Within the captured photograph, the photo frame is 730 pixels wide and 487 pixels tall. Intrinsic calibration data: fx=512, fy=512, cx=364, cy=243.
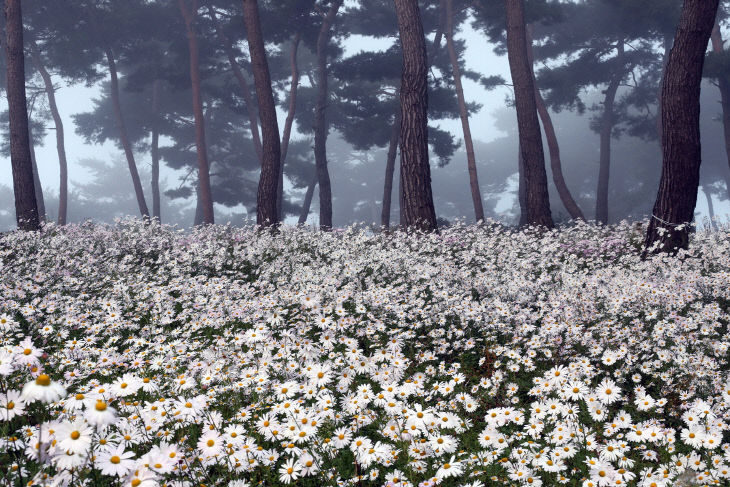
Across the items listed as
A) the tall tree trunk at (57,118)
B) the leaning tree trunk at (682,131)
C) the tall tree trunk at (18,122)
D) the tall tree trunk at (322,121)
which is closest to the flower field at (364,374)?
the leaning tree trunk at (682,131)

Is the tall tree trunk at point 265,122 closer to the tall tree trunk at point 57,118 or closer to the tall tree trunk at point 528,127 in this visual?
the tall tree trunk at point 528,127

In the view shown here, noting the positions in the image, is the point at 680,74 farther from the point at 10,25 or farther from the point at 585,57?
the point at 585,57

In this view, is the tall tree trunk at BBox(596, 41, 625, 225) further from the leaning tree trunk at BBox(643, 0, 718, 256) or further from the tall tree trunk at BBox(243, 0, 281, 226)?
the tall tree trunk at BBox(243, 0, 281, 226)

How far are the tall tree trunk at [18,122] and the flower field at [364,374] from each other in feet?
12.7

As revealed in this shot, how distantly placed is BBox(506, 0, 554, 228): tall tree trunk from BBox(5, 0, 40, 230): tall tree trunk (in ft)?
36.9

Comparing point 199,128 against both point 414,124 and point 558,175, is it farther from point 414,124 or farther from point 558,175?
point 558,175

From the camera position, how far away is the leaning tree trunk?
8.15 m

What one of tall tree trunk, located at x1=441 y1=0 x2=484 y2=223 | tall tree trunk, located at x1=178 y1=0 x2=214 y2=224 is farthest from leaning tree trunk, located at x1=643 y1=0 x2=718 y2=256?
tall tree trunk, located at x1=178 y1=0 x2=214 y2=224

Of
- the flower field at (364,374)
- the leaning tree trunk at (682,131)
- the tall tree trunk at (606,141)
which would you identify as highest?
the tall tree trunk at (606,141)

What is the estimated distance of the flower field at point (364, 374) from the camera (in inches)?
102

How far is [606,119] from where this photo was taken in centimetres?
2598

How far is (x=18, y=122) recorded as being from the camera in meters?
11.8

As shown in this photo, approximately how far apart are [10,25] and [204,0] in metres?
13.7

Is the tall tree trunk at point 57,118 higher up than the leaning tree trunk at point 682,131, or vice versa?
the tall tree trunk at point 57,118
